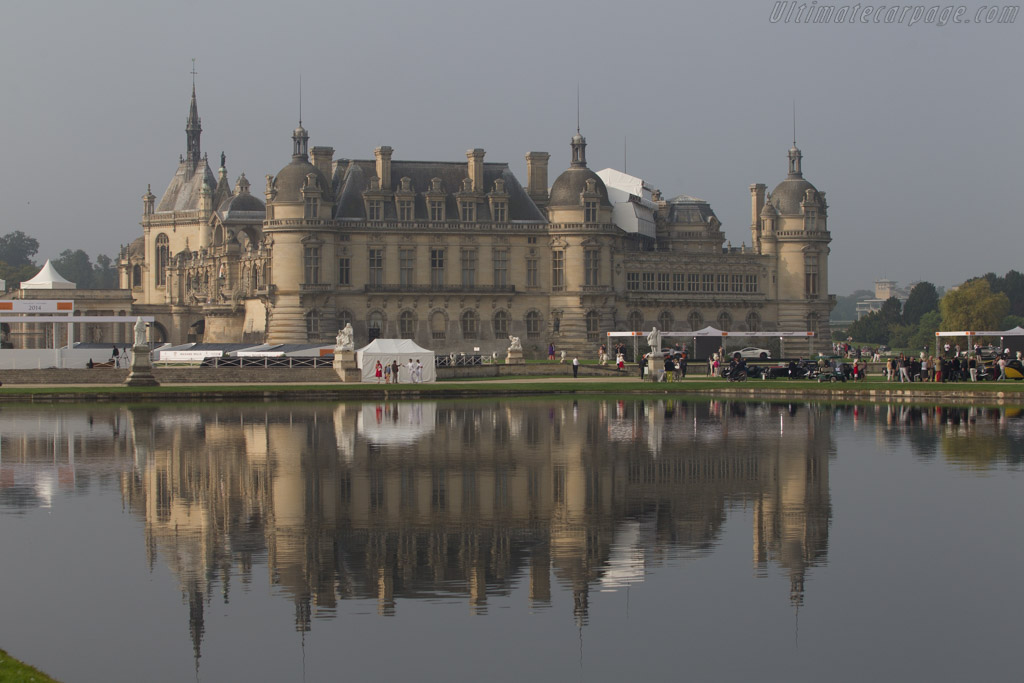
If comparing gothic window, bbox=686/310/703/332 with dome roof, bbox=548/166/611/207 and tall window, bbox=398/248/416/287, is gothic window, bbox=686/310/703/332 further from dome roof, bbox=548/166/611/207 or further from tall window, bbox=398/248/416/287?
tall window, bbox=398/248/416/287

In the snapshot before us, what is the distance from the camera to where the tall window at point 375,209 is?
92.0 meters

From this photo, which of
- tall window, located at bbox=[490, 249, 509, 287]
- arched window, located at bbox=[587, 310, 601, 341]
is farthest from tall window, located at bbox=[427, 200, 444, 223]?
arched window, located at bbox=[587, 310, 601, 341]

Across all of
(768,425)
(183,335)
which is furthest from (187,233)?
(768,425)

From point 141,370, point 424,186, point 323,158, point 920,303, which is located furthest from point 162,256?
point 920,303

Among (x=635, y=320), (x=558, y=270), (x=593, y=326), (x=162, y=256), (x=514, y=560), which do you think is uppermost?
(x=162, y=256)

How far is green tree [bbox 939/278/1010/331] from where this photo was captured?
422 feet

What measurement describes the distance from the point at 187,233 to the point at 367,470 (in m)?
111

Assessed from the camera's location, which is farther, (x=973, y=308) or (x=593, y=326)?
(x=973, y=308)

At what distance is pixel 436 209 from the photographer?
92688 mm

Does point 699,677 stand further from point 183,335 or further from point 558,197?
point 183,335

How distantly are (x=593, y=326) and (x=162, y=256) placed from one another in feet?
202

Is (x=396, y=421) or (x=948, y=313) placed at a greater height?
(x=948, y=313)

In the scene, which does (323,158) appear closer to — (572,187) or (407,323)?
(407,323)

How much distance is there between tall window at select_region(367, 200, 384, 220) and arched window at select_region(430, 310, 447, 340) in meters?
7.36
